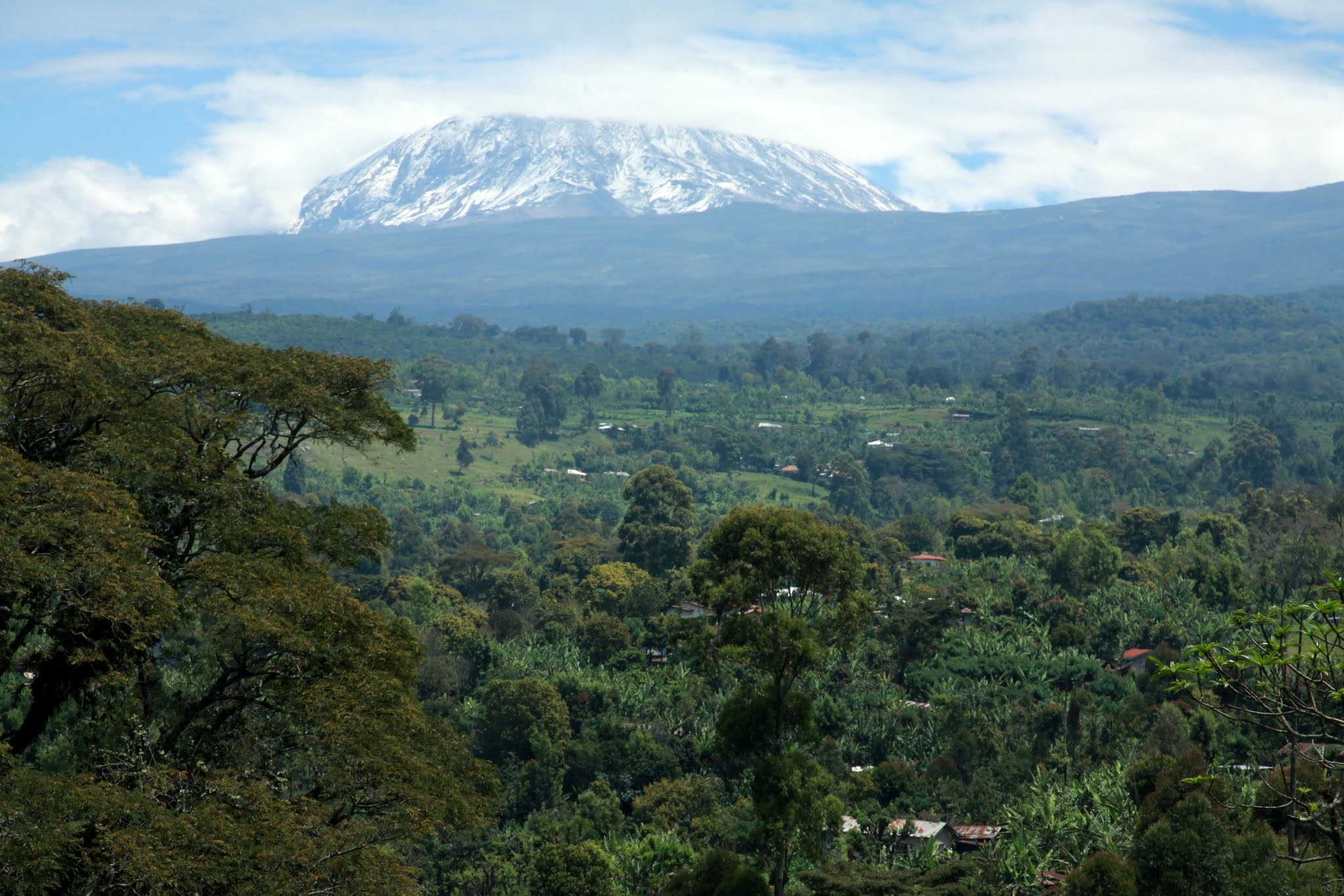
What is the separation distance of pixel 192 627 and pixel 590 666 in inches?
996

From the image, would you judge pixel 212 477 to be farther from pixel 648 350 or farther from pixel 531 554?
pixel 648 350

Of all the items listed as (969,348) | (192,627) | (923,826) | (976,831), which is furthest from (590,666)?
(969,348)

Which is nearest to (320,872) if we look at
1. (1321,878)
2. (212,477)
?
(212,477)

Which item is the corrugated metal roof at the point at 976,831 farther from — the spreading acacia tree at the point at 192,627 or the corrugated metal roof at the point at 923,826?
the spreading acacia tree at the point at 192,627

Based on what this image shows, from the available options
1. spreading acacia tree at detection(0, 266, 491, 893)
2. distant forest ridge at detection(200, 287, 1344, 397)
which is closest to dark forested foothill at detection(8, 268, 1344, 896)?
spreading acacia tree at detection(0, 266, 491, 893)

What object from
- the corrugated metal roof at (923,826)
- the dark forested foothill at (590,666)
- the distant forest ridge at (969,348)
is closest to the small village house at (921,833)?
the corrugated metal roof at (923,826)

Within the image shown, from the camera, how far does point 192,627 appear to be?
16.0m

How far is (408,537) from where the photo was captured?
6719cm

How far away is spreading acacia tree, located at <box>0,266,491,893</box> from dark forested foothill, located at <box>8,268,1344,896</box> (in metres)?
0.05

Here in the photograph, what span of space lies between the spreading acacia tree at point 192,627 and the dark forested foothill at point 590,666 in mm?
46

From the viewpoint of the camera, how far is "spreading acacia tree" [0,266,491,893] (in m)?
11.6

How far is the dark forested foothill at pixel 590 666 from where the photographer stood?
12227 mm

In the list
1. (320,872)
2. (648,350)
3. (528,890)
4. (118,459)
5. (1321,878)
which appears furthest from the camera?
(648,350)

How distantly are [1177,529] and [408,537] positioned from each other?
35.0 meters
